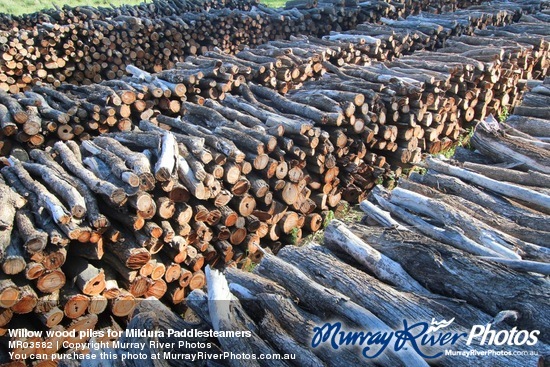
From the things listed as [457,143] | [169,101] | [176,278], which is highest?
[169,101]

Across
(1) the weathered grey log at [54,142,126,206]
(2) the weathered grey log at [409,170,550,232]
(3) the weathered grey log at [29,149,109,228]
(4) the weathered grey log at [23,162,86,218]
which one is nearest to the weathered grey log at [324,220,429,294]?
(2) the weathered grey log at [409,170,550,232]

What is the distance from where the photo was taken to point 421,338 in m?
3.29

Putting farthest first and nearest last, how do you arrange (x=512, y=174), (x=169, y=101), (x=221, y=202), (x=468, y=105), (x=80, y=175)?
(x=468, y=105)
(x=169, y=101)
(x=221, y=202)
(x=80, y=175)
(x=512, y=174)

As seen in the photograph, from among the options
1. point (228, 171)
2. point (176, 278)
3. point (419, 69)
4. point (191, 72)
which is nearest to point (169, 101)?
point (191, 72)

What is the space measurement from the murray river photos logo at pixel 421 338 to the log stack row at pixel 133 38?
10.6m

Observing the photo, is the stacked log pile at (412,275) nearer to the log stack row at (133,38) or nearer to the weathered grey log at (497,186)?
the weathered grey log at (497,186)

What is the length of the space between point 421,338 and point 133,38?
1140cm

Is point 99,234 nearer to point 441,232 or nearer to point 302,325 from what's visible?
point 302,325

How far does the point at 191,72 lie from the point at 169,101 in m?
0.76

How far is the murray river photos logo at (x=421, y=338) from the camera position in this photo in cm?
319

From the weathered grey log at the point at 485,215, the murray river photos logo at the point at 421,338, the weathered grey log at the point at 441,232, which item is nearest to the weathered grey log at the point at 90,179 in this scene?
the murray river photos logo at the point at 421,338

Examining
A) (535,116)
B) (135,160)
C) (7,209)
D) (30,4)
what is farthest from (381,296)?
(30,4)

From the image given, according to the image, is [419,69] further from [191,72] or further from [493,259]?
[493,259]

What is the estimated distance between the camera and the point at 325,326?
3467 mm
